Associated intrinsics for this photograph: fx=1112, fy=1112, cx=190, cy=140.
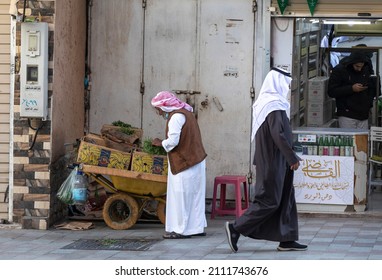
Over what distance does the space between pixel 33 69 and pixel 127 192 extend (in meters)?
1.71

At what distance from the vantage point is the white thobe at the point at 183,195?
38.5ft

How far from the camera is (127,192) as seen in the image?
1238 cm

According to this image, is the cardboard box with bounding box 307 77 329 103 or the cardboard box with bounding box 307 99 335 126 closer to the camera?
the cardboard box with bounding box 307 99 335 126

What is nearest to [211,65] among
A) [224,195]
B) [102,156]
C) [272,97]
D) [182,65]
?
[182,65]

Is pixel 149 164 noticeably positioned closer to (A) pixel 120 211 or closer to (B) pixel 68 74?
(A) pixel 120 211

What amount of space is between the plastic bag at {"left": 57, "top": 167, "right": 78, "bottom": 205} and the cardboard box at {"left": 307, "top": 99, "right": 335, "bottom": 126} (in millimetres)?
3490

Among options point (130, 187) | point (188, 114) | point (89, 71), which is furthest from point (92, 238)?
point (89, 71)

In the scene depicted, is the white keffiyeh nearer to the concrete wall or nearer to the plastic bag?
the plastic bag

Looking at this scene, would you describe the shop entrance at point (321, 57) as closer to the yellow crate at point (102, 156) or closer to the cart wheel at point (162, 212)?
the cart wheel at point (162, 212)

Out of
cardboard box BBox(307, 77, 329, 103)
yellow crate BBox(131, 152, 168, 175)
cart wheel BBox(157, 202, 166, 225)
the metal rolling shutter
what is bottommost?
cart wheel BBox(157, 202, 166, 225)

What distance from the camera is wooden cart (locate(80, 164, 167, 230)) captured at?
1207 cm

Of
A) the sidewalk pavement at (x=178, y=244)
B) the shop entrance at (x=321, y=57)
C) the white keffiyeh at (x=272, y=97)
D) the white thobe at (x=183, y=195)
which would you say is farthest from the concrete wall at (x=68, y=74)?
the white keffiyeh at (x=272, y=97)

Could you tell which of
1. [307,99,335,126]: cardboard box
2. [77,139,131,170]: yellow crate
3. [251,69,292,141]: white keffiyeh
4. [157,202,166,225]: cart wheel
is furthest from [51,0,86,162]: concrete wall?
[307,99,335,126]: cardboard box

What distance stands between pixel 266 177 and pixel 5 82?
362 centimetres
